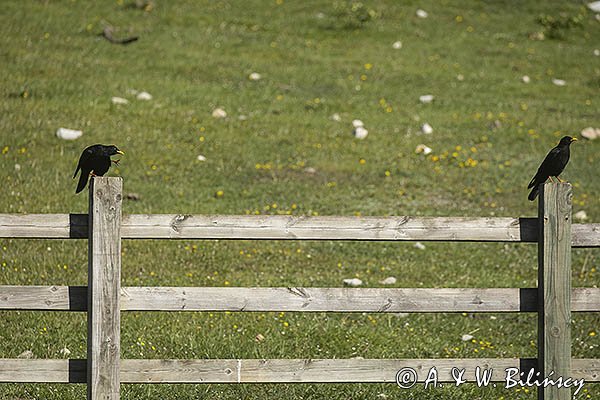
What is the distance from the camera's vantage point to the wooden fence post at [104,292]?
5719 mm

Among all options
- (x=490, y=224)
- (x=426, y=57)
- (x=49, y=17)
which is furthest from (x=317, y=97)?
(x=490, y=224)

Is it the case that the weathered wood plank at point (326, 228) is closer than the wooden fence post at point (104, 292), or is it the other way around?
the wooden fence post at point (104, 292)

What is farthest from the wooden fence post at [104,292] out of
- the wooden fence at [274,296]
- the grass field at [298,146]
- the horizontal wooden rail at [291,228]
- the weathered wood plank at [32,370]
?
the grass field at [298,146]

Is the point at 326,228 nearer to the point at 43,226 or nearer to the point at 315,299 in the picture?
the point at 315,299

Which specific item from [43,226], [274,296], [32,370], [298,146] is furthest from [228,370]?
[298,146]

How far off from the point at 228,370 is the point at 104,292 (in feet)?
3.06

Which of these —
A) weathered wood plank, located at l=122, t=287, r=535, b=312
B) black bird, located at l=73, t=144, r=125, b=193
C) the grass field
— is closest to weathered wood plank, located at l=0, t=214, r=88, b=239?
weathered wood plank, located at l=122, t=287, r=535, b=312

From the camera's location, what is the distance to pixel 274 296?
19.3 feet

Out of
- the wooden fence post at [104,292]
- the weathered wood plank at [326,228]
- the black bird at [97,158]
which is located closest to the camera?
the wooden fence post at [104,292]

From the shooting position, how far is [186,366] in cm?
582

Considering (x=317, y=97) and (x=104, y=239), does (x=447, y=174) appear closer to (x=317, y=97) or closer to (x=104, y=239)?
(x=317, y=97)

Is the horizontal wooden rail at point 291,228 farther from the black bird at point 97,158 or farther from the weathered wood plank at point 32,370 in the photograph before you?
the black bird at point 97,158

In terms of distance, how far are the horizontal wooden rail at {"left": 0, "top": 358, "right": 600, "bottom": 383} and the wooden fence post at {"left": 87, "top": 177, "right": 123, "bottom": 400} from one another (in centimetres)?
12

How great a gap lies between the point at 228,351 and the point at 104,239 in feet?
9.05
